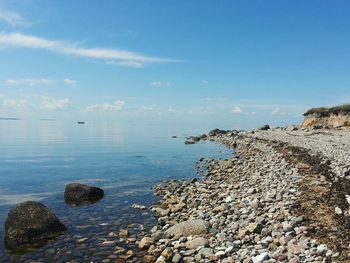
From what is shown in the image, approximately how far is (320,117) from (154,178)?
175 feet

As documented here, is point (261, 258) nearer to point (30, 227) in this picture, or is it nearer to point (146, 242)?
point (146, 242)

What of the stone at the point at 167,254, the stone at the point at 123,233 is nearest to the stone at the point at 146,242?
the stone at the point at 167,254

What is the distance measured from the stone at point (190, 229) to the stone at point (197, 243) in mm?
856

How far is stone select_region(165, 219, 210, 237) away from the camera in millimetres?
13156

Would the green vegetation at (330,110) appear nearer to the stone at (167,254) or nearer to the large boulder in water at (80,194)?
the large boulder in water at (80,194)

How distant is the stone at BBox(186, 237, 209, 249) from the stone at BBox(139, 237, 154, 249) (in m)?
1.45

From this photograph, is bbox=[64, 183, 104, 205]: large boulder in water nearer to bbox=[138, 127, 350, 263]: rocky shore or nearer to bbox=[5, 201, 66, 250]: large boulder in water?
bbox=[138, 127, 350, 263]: rocky shore

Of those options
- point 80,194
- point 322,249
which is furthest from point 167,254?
point 80,194

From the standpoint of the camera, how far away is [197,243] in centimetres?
1198

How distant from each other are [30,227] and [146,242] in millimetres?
4789

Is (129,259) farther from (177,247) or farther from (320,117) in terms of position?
(320,117)

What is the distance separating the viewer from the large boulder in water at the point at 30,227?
1402cm

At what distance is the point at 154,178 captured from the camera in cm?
2972

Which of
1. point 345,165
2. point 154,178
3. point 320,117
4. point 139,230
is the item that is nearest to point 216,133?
point 320,117
